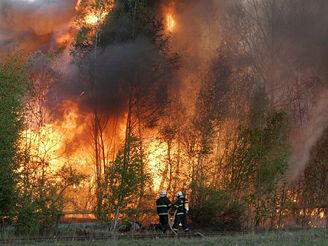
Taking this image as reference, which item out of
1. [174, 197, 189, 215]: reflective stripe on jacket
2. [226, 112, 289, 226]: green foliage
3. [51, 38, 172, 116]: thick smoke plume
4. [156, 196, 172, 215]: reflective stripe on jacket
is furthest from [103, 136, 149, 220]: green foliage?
[51, 38, 172, 116]: thick smoke plume

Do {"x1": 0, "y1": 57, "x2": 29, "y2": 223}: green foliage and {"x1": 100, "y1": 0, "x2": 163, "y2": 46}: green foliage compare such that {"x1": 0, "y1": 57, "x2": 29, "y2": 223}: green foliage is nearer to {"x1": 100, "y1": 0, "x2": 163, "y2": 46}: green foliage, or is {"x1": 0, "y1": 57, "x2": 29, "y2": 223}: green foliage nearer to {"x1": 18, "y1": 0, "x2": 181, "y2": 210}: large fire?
{"x1": 18, "y1": 0, "x2": 181, "y2": 210}: large fire

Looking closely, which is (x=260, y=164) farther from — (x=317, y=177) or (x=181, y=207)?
(x=317, y=177)

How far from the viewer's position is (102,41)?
26766 millimetres

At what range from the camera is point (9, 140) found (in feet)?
56.1

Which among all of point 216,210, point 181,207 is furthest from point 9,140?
point 216,210

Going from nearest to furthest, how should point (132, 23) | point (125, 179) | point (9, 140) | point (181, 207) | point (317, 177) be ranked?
point (125, 179)
point (9, 140)
point (181, 207)
point (132, 23)
point (317, 177)

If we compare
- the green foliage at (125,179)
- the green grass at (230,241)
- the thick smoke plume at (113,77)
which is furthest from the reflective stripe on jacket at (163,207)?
the thick smoke plume at (113,77)

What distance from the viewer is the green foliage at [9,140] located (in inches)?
668

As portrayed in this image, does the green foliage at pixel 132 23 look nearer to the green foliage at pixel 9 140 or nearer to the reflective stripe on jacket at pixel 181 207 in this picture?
the green foliage at pixel 9 140

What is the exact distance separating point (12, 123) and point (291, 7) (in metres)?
16.8

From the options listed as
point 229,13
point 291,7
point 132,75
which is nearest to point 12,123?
point 132,75

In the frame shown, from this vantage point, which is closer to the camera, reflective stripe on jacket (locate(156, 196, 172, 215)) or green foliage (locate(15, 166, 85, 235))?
green foliage (locate(15, 166, 85, 235))

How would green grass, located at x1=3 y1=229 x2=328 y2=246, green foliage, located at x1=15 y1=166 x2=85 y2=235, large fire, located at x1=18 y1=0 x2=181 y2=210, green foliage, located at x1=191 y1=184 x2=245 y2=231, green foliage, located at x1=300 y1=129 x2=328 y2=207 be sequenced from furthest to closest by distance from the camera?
green foliage, located at x1=300 y1=129 x2=328 y2=207, large fire, located at x1=18 y1=0 x2=181 y2=210, green foliage, located at x1=191 y1=184 x2=245 y2=231, green foliage, located at x1=15 y1=166 x2=85 y2=235, green grass, located at x1=3 y1=229 x2=328 y2=246

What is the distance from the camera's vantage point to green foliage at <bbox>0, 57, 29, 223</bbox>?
17.0 meters
